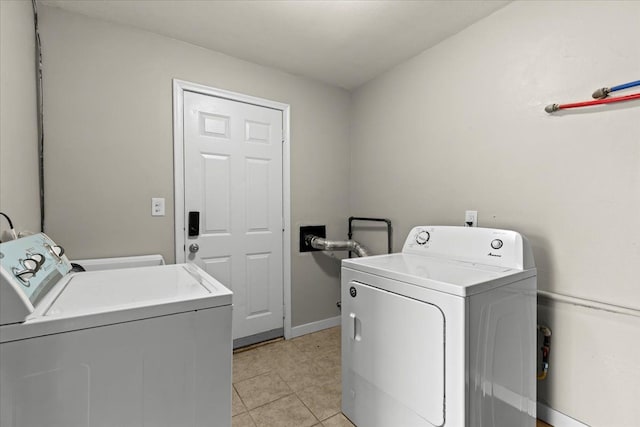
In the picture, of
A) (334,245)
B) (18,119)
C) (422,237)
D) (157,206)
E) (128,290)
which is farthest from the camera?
(334,245)

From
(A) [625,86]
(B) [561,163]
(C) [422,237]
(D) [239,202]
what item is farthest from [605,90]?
(D) [239,202]

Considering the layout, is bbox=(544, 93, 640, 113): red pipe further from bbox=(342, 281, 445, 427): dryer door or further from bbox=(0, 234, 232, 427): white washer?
bbox=(0, 234, 232, 427): white washer

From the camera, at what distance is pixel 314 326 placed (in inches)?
109

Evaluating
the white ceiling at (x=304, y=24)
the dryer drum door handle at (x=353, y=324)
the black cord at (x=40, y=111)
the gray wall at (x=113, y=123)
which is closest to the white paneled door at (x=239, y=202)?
the gray wall at (x=113, y=123)

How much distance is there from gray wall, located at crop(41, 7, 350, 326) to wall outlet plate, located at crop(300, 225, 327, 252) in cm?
108

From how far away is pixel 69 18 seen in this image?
1800 millimetres

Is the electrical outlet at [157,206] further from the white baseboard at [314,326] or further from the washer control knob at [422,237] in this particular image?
the washer control knob at [422,237]

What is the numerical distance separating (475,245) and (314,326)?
5.65 ft

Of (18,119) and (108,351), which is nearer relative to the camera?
(108,351)

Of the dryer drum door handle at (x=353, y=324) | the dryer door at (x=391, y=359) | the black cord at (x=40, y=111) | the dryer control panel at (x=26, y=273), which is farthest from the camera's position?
the black cord at (x=40, y=111)

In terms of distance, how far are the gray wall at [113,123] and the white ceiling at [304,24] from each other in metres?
0.12

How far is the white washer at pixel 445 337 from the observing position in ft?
3.80

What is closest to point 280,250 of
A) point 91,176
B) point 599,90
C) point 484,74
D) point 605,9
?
point 91,176

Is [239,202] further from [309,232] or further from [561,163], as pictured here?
[561,163]
